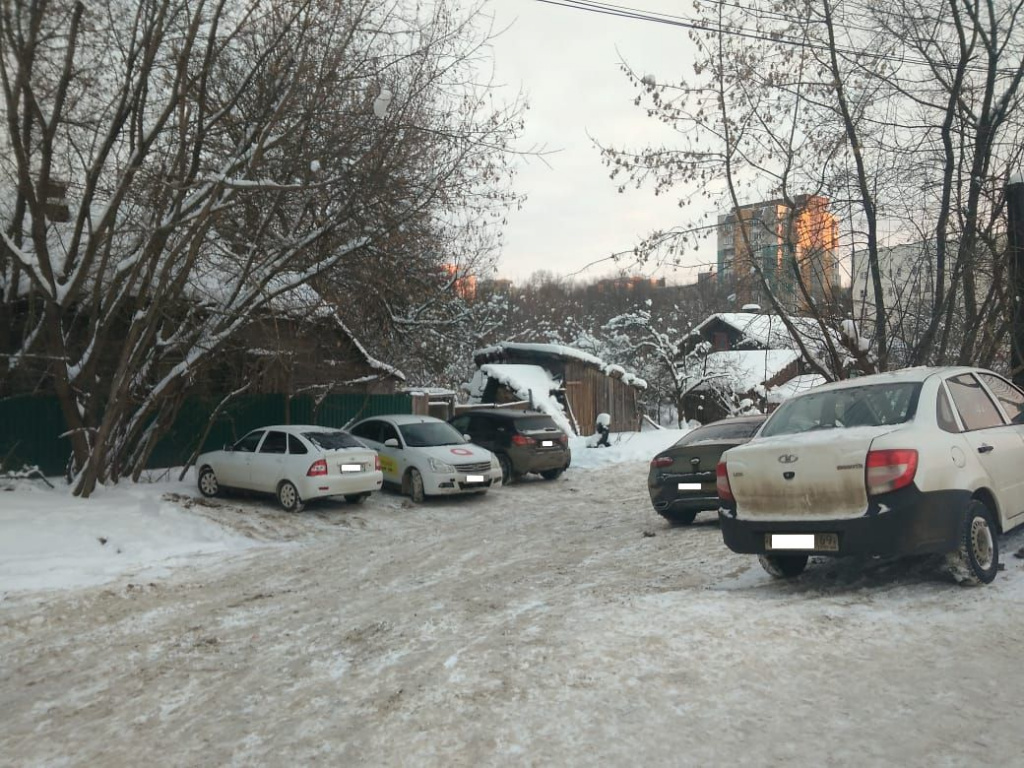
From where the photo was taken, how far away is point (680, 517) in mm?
12289

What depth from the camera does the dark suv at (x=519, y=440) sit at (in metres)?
19.4

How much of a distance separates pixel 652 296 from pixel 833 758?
1713 inches

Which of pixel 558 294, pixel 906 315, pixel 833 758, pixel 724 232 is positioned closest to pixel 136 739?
pixel 833 758

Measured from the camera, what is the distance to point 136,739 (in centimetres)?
488

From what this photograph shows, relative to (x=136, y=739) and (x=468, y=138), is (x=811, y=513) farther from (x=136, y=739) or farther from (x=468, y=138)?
(x=468, y=138)

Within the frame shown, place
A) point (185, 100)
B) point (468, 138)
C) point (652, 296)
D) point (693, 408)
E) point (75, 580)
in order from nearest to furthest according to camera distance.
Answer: point (75, 580), point (185, 100), point (468, 138), point (693, 408), point (652, 296)

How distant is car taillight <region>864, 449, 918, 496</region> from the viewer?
663 cm

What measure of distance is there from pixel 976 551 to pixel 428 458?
1097 centimetres

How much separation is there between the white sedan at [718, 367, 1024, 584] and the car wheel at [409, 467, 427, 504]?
9.41 m

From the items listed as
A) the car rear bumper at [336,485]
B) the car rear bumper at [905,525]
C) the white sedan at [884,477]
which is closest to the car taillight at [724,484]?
the white sedan at [884,477]

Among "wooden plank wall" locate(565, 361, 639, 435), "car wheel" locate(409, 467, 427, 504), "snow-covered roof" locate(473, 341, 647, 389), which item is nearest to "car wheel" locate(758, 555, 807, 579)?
"car wheel" locate(409, 467, 427, 504)

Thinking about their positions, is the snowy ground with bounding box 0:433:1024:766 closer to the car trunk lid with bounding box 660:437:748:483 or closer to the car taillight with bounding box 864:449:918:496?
the car taillight with bounding box 864:449:918:496

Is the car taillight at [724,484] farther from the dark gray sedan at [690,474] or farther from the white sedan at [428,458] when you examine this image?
the white sedan at [428,458]

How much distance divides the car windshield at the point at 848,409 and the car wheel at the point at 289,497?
8.92m
